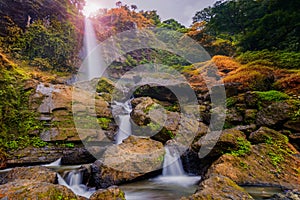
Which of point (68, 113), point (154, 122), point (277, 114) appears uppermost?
point (277, 114)

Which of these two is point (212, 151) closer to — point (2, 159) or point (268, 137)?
point (268, 137)

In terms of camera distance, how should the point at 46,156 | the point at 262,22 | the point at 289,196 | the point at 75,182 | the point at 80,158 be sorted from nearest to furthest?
the point at 289,196 → the point at 75,182 → the point at 80,158 → the point at 46,156 → the point at 262,22

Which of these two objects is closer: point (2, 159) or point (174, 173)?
point (174, 173)

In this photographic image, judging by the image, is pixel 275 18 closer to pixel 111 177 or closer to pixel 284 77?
pixel 284 77

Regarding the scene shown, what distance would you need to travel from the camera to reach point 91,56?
1984cm

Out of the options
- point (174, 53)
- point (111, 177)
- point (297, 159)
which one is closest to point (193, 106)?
point (297, 159)

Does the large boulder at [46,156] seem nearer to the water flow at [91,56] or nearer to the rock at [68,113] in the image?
the rock at [68,113]

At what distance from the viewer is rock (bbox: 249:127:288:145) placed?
5176 mm

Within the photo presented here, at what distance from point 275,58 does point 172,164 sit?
8.74m

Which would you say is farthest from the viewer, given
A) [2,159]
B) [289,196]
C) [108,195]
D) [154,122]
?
[154,122]

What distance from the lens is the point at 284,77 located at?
8.68m

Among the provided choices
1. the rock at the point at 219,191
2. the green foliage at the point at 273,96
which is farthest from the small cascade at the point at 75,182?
the green foliage at the point at 273,96

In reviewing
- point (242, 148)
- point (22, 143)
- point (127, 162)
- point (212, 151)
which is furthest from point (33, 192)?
point (22, 143)

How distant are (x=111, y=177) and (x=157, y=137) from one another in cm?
284
